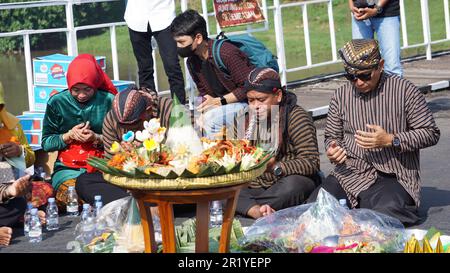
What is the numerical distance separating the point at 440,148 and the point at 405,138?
2.67 m

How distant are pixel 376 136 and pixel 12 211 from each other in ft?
7.89

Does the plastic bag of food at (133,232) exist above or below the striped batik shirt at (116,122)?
below

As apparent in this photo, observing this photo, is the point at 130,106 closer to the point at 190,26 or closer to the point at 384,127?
the point at 190,26

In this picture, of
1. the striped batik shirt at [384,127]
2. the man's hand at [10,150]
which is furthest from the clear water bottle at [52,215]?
the striped batik shirt at [384,127]

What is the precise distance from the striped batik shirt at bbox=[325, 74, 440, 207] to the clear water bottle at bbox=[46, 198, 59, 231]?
188 cm

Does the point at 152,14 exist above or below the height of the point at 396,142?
above

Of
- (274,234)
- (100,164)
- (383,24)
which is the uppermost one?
(383,24)

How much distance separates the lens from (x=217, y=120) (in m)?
6.36

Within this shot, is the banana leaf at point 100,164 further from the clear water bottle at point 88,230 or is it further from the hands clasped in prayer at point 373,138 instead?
the hands clasped in prayer at point 373,138

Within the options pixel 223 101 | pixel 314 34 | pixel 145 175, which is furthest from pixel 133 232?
pixel 314 34

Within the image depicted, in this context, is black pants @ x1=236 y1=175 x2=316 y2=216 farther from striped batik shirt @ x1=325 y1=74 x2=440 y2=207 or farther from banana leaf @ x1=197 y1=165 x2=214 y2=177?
banana leaf @ x1=197 y1=165 x2=214 y2=177

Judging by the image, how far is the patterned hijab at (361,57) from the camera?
6352 mm

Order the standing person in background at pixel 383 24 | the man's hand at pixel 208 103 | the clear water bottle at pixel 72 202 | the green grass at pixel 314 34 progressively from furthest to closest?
1. the green grass at pixel 314 34
2. the standing person in background at pixel 383 24
3. the clear water bottle at pixel 72 202
4. the man's hand at pixel 208 103

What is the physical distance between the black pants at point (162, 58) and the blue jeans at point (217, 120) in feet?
8.18
